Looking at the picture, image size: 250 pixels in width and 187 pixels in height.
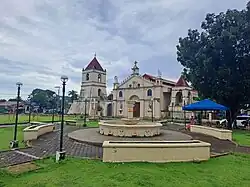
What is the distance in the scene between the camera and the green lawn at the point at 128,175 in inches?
207

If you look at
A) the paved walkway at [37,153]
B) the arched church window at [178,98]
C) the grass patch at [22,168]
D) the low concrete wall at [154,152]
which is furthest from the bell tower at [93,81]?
the grass patch at [22,168]

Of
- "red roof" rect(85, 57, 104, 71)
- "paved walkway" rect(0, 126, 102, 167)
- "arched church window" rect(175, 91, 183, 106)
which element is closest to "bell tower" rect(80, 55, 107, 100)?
"red roof" rect(85, 57, 104, 71)

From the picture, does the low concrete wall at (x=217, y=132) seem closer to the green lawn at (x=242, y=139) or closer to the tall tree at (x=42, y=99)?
the green lawn at (x=242, y=139)

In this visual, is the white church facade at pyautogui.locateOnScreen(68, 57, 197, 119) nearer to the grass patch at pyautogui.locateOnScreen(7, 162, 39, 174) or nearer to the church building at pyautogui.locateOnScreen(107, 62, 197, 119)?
the church building at pyautogui.locateOnScreen(107, 62, 197, 119)

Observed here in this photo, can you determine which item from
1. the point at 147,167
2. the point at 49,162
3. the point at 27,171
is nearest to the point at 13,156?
the point at 49,162

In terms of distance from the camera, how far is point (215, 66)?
2169cm

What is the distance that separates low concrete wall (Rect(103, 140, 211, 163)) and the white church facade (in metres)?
32.4

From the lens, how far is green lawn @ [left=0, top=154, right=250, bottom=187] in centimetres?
525

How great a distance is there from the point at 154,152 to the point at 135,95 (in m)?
39.6

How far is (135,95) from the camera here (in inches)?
1842

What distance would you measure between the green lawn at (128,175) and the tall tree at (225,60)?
50.5 ft

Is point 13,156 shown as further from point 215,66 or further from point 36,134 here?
point 215,66

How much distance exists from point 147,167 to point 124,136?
5.87 metres

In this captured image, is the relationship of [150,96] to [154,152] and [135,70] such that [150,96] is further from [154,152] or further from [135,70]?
[154,152]
